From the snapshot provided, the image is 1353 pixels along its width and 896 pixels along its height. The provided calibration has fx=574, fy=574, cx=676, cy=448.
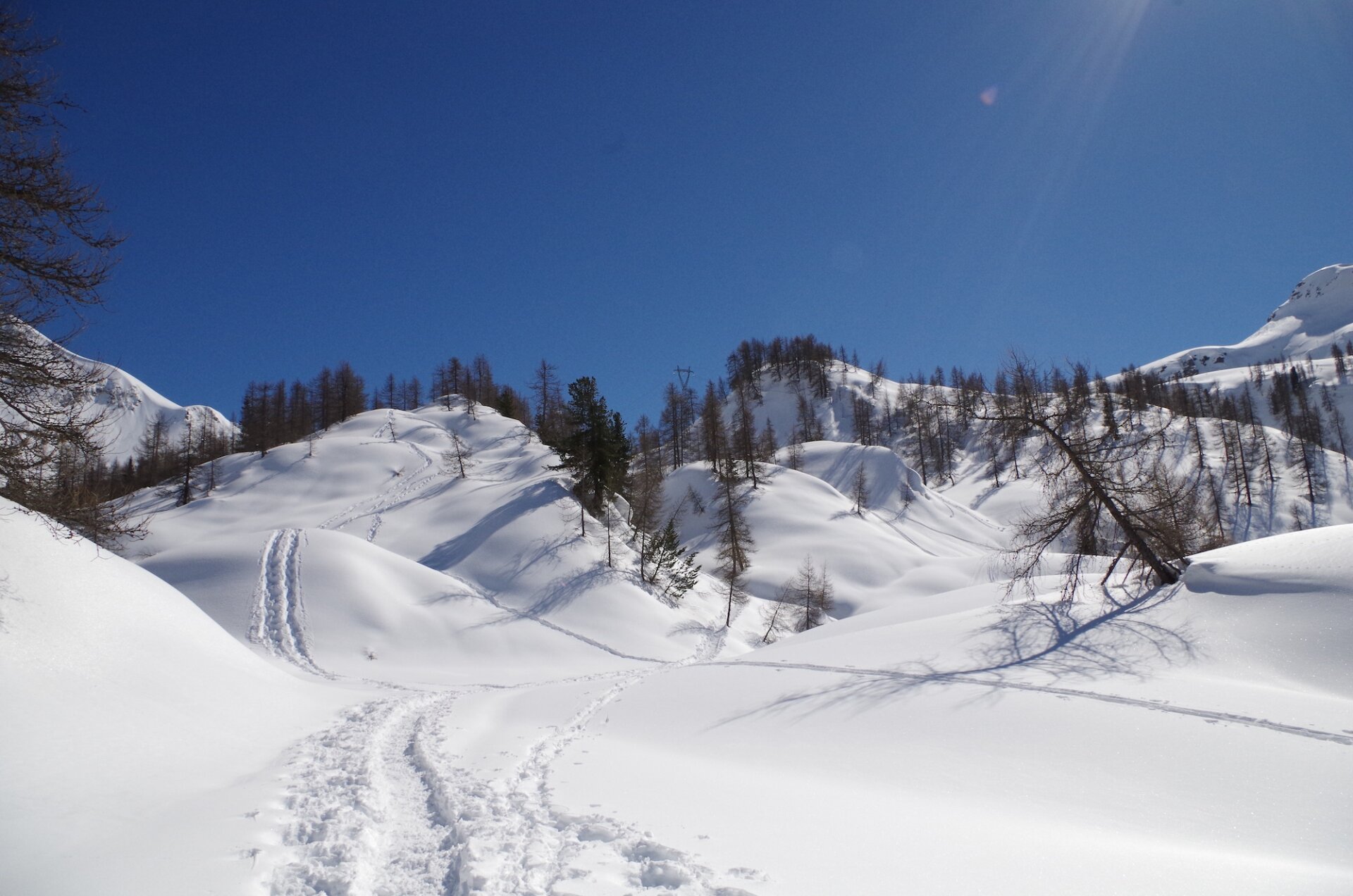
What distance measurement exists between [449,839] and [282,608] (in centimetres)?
2436

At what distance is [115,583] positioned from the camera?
10102 millimetres

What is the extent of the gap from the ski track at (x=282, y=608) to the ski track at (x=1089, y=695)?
1783 centimetres

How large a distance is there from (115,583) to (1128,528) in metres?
20.8

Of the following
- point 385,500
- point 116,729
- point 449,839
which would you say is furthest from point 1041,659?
point 385,500

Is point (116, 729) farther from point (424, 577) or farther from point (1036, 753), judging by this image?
point (424, 577)

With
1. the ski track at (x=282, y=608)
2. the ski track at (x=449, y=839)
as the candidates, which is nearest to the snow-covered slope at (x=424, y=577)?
the ski track at (x=282, y=608)

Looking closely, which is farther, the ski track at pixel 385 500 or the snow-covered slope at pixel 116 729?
the ski track at pixel 385 500

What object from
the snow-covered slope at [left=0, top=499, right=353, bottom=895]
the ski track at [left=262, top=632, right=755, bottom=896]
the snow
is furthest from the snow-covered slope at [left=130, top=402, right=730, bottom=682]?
the ski track at [left=262, top=632, right=755, bottom=896]

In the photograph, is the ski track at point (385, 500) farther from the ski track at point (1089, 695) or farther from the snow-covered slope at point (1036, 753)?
the snow-covered slope at point (1036, 753)

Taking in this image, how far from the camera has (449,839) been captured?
18.3ft

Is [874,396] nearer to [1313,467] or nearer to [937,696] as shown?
[1313,467]

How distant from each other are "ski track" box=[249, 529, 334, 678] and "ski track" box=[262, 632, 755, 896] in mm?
15050

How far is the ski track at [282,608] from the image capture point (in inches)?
866

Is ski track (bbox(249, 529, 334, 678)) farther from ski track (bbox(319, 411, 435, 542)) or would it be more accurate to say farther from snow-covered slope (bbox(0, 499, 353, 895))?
ski track (bbox(319, 411, 435, 542))
